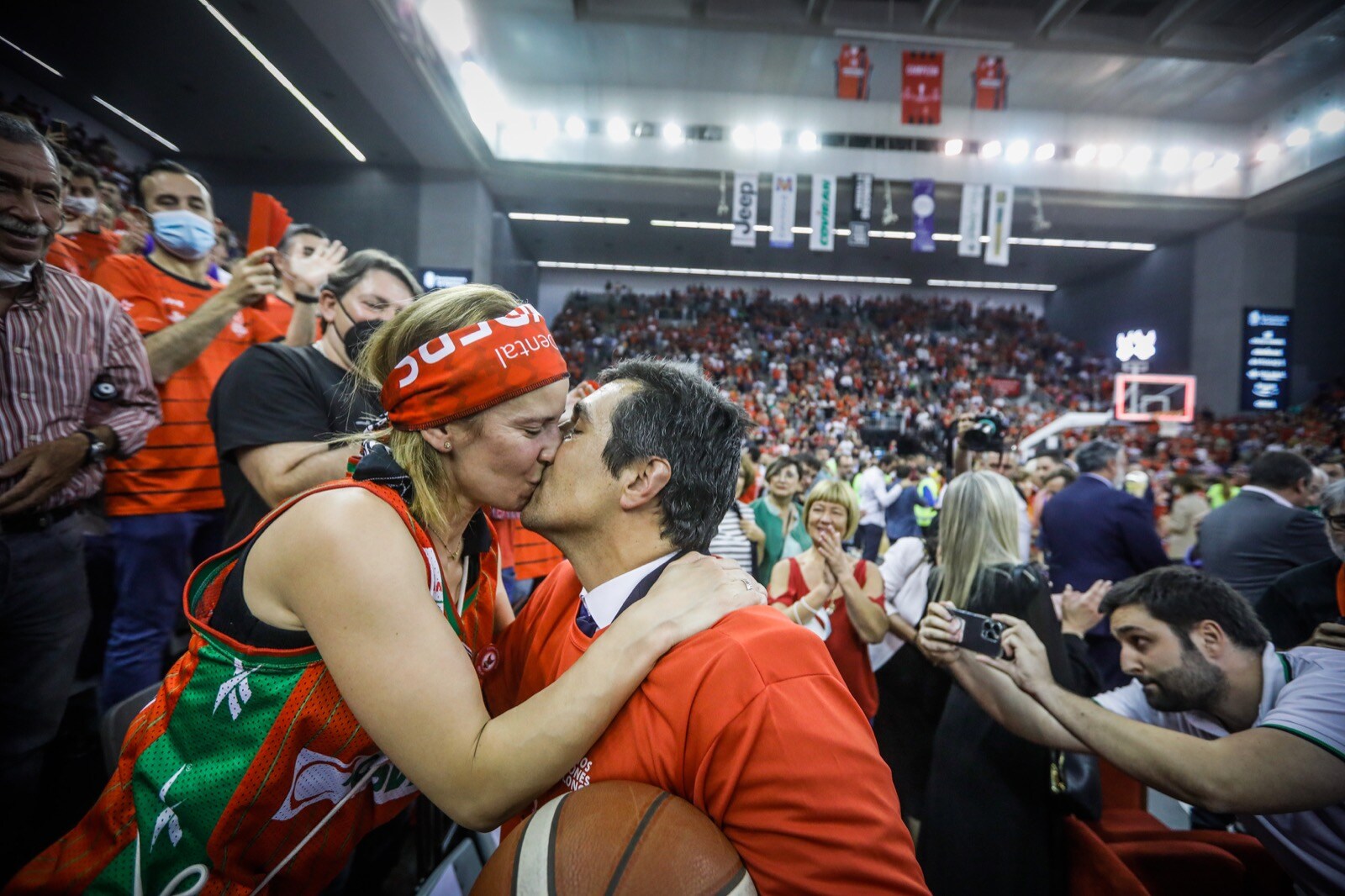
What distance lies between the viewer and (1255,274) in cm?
1719

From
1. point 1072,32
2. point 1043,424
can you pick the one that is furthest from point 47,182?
point 1043,424

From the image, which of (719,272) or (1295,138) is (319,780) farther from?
(719,272)

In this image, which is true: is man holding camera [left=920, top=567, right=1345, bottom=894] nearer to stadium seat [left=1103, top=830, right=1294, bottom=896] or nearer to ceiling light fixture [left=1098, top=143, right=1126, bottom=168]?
stadium seat [left=1103, top=830, right=1294, bottom=896]

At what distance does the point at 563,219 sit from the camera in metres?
19.7

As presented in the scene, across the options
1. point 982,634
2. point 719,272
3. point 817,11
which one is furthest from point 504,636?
point 719,272

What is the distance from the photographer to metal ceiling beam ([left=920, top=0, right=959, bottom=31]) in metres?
12.6

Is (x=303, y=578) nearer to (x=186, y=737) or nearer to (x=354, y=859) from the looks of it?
(x=186, y=737)

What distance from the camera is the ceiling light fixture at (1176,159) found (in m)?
17.5

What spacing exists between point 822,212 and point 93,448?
649 inches

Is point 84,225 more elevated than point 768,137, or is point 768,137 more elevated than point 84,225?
point 768,137

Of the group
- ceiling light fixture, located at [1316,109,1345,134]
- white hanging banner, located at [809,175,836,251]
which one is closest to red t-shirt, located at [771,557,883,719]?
ceiling light fixture, located at [1316,109,1345,134]

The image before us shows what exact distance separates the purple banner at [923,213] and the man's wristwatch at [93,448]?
55.5 feet

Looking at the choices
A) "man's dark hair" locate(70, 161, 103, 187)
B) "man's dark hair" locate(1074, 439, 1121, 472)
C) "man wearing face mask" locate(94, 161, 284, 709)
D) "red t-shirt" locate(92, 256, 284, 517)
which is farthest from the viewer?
"man's dark hair" locate(1074, 439, 1121, 472)

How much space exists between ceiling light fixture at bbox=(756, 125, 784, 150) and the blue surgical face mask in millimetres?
16871
